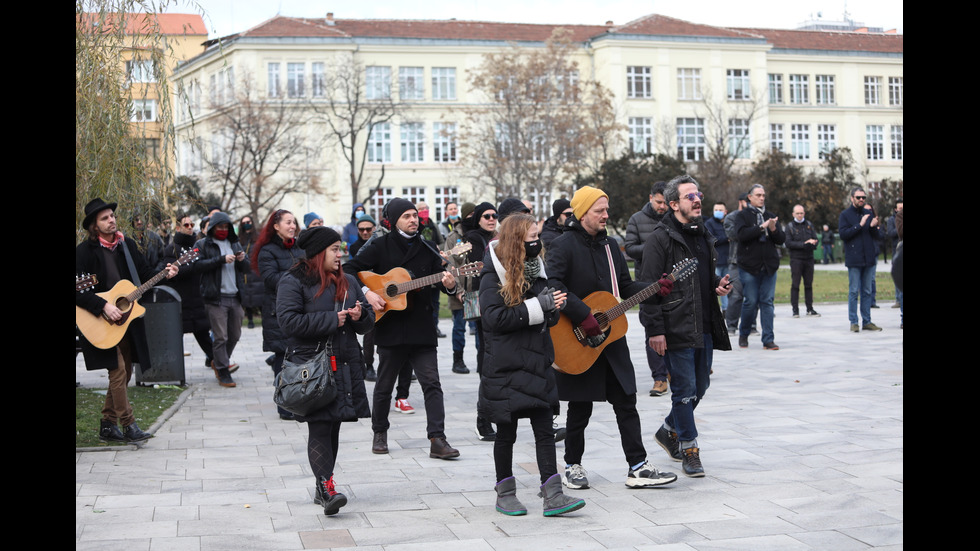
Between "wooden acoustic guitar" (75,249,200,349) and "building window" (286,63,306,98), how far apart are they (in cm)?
5401

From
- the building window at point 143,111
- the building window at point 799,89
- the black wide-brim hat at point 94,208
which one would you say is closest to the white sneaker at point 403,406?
the black wide-brim hat at point 94,208

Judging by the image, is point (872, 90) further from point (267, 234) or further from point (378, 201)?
point (267, 234)

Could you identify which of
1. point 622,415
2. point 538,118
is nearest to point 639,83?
point 538,118

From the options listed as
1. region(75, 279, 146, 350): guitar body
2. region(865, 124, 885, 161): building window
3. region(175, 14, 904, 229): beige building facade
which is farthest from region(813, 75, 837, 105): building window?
region(75, 279, 146, 350): guitar body

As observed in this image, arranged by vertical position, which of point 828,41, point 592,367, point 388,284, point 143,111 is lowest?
point 592,367

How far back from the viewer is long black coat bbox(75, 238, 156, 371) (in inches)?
330

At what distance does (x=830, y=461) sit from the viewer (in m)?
7.60

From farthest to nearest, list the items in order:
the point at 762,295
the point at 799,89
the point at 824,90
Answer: the point at 824,90 < the point at 799,89 < the point at 762,295

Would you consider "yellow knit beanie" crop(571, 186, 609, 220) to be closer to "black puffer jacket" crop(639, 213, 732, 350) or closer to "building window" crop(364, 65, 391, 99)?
"black puffer jacket" crop(639, 213, 732, 350)

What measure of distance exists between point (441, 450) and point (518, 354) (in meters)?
2.01

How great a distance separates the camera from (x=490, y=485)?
7.18 m
